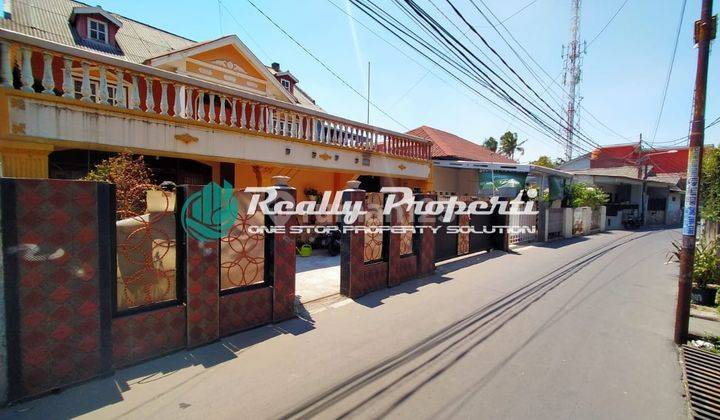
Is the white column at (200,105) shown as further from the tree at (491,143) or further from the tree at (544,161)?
the tree at (491,143)

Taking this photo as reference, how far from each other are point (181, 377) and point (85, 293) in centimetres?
120

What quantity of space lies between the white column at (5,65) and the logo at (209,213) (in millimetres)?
3198

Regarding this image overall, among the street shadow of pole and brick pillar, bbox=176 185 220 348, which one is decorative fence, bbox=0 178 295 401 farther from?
the street shadow of pole

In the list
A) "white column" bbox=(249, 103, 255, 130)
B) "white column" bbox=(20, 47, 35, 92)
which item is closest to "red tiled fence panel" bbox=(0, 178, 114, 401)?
"white column" bbox=(20, 47, 35, 92)

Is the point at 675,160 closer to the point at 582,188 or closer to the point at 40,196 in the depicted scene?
the point at 582,188

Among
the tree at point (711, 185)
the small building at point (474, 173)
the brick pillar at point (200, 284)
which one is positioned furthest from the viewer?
the small building at point (474, 173)

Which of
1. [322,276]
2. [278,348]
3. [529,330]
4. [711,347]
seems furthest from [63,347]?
[711,347]

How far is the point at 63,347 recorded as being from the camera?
2.93 meters

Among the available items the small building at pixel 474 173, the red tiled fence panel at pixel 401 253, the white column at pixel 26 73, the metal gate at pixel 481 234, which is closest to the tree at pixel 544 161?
the small building at pixel 474 173

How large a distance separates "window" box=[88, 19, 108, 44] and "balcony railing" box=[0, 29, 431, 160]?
405 centimetres

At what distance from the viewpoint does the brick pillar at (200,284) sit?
3.73 metres

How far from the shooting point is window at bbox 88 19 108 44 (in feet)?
32.8

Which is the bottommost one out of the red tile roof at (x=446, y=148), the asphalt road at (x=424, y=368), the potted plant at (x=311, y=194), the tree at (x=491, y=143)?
the asphalt road at (x=424, y=368)

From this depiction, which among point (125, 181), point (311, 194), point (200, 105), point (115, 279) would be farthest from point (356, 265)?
point (311, 194)
